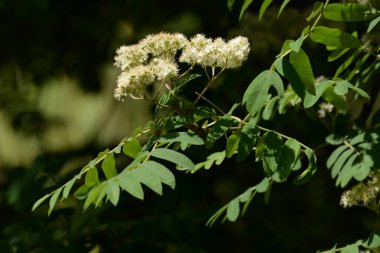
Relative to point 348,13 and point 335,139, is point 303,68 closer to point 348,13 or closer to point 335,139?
point 348,13

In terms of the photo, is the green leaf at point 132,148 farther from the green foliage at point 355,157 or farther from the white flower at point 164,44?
the green foliage at point 355,157

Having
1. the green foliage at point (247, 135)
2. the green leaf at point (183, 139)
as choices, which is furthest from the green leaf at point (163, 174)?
the green leaf at point (183, 139)

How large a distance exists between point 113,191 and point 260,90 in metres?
0.41

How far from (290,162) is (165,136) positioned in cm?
31

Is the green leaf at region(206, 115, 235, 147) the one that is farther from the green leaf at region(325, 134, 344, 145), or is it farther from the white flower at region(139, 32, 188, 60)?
the green leaf at region(325, 134, 344, 145)

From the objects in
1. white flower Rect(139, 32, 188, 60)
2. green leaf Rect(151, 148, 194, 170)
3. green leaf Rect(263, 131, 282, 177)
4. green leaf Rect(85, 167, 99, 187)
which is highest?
white flower Rect(139, 32, 188, 60)

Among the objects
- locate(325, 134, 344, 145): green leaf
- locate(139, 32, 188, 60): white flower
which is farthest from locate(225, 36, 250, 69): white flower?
locate(325, 134, 344, 145): green leaf

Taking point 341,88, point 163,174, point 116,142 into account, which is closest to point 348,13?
point 341,88

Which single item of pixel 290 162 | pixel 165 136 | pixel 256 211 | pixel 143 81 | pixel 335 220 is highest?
pixel 143 81

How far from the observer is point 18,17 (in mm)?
3855

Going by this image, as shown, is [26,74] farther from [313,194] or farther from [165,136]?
[165,136]

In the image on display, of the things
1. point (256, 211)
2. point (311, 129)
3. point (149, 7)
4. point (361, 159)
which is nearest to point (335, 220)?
point (256, 211)

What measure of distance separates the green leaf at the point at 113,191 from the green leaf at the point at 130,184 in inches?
0.5

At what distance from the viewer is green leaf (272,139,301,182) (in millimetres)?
1688
